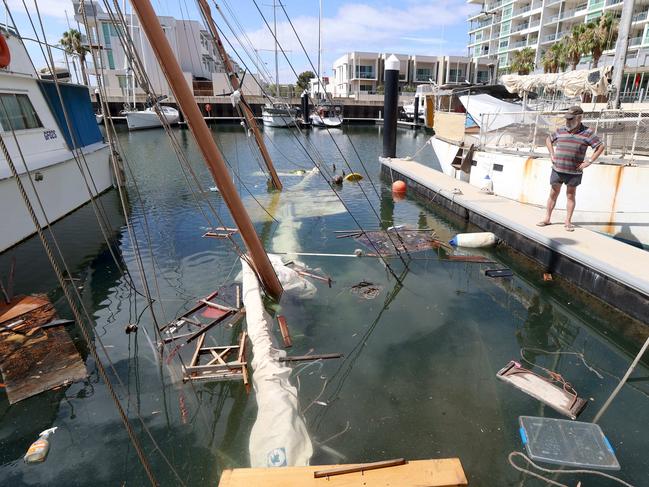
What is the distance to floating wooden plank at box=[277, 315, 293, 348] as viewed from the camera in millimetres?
6566

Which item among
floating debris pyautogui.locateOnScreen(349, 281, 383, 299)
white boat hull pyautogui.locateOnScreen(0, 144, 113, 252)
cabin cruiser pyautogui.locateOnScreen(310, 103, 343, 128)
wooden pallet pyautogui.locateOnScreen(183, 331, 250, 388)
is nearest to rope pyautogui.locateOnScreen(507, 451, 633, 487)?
wooden pallet pyautogui.locateOnScreen(183, 331, 250, 388)

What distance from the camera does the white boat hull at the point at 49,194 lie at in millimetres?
9789

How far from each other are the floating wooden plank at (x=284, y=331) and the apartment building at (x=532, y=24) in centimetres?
4742

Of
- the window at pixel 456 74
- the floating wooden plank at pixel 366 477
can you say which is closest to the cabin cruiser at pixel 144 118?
the floating wooden plank at pixel 366 477

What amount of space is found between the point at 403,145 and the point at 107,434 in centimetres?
3695

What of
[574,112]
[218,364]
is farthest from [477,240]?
[218,364]

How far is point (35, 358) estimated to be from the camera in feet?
20.0

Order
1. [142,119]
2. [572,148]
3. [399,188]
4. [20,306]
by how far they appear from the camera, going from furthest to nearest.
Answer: [142,119] → [399,188] → [572,148] → [20,306]

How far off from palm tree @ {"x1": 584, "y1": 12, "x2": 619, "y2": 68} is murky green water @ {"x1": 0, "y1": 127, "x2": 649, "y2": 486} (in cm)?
3969

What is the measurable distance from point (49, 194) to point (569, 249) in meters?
14.6

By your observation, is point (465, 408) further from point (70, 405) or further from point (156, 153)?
point (156, 153)

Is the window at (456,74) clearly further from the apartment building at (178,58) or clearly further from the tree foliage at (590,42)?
the apartment building at (178,58)

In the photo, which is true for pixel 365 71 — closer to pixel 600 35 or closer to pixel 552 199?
pixel 600 35

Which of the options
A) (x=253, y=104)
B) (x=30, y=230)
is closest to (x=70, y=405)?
(x=30, y=230)
